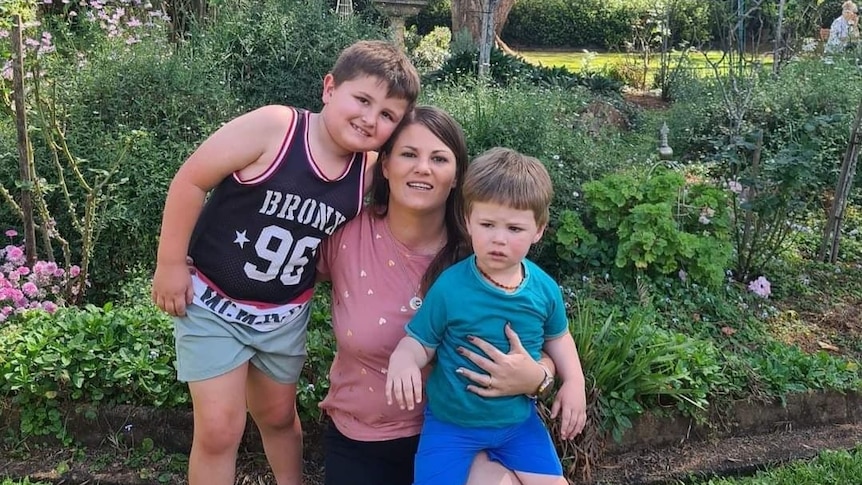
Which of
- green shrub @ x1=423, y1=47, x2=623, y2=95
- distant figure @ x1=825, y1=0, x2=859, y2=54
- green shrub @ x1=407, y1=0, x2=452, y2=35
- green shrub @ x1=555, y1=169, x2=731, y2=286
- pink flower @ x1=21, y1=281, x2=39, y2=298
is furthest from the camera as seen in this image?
green shrub @ x1=407, y1=0, x2=452, y2=35

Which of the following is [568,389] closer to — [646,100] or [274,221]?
[274,221]

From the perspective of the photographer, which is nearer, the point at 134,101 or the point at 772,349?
the point at 772,349

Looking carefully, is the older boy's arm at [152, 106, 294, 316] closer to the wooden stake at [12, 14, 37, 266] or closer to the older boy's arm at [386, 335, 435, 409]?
the older boy's arm at [386, 335, 435, 409]

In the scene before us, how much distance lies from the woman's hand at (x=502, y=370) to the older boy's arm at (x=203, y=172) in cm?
80

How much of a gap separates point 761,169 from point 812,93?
375 cm

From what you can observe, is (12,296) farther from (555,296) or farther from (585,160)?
(585,160)

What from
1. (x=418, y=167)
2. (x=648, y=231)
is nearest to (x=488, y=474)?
(x=418, y=167)

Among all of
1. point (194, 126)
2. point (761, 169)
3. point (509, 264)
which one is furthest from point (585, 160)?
point (509, 264)

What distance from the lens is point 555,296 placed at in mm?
2180

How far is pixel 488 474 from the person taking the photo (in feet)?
7.07

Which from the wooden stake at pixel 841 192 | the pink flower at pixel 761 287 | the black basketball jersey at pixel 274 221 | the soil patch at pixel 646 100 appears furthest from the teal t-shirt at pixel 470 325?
the soil patch at pixel 646 100

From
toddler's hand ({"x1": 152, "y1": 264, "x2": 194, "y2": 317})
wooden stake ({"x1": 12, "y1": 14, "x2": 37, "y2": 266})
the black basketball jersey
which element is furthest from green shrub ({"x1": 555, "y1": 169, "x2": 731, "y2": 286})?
wooden stake ({"x1": 12, "y1": 14, "x2": 37, "y2": 266})

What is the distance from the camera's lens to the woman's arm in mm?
2059

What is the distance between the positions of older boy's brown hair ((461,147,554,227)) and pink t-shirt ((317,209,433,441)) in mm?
293
